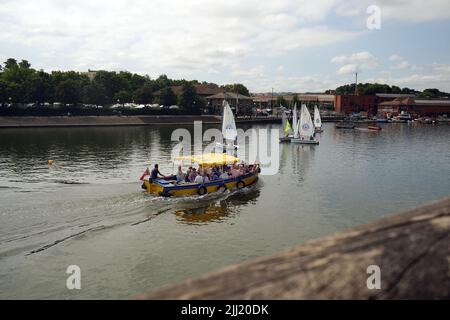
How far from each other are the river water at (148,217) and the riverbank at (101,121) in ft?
185

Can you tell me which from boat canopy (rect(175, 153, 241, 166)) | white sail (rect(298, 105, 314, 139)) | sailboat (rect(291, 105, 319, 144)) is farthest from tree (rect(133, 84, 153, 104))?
boat canopy (rect(175, 153, 241, 166))

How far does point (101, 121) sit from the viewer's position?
4624 inches

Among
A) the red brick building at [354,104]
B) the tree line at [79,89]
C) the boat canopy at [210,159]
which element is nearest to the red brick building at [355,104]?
the red brick building at [354,104]

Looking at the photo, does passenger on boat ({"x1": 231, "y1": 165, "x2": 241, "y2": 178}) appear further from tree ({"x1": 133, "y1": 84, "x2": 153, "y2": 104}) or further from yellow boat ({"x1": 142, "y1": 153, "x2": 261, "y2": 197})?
tree ({"x1": 133, "y1": 84, "x2": 153, "y2": 104})

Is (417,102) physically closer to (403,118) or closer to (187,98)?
(403,118)

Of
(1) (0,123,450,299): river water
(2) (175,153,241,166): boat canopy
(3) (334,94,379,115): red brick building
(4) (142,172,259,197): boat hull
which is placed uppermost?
(3) (334,94,379,115): red brick building

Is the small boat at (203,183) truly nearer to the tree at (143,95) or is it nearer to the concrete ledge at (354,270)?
the concrete ledge at (354,270)

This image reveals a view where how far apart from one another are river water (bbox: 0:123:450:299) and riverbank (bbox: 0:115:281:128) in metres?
56.5

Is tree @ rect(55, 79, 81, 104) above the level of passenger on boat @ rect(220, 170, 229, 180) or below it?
above

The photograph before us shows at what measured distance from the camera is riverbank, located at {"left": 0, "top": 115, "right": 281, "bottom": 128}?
10381 cm

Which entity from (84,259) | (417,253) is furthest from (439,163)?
(417,253)

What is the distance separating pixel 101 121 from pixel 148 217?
96.6 meters

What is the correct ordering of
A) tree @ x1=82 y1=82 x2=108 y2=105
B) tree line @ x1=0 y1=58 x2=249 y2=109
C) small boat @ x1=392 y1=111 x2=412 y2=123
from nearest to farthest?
tree line @ x1=0 y1=58 x2=249 y2=109 → tree @ x1=82 y1=82 x2=108 y2=105 → small boat @ x1=392 y1=111 x2=412 y2=123

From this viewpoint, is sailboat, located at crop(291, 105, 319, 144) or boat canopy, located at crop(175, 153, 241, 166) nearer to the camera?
boat canopy, located at crop(175, 153, 241, 166)
